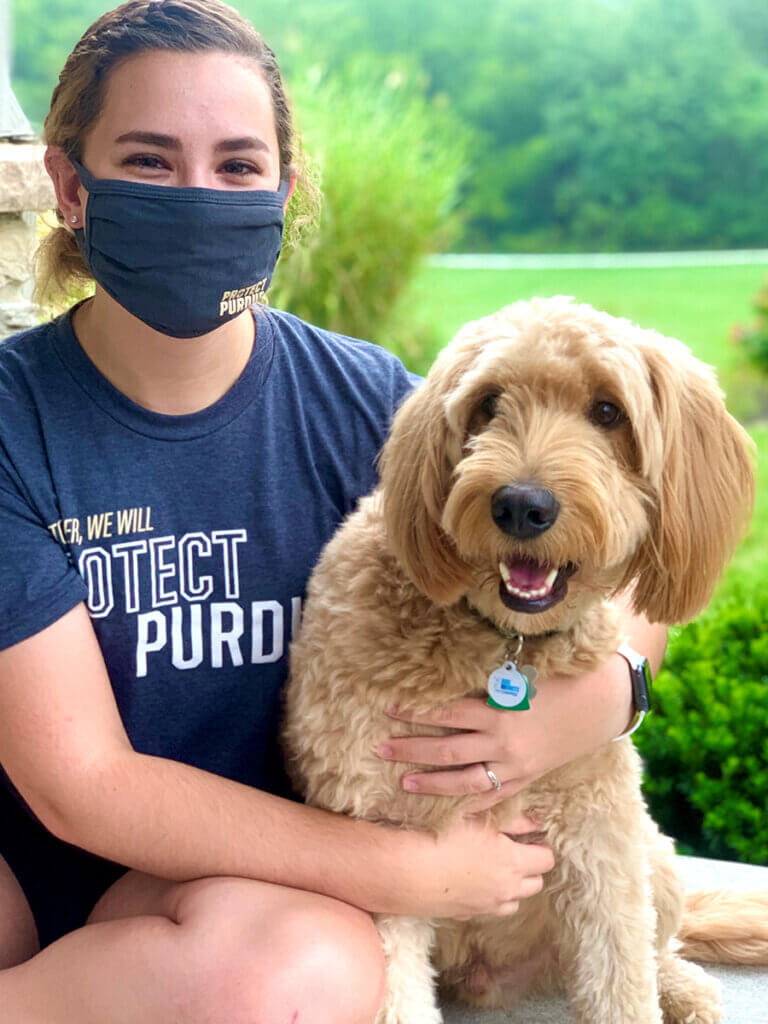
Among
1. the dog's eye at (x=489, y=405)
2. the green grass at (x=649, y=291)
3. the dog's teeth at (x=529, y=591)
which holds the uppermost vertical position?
the dog's eye at (x=489, y=405)

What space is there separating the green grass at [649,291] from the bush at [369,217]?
408 centimetres

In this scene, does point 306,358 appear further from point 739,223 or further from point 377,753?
point 739,223

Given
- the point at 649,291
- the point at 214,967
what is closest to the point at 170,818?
the point at 214,967

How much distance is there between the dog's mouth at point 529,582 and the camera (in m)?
1.95

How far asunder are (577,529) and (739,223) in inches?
575

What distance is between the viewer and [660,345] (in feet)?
6.68

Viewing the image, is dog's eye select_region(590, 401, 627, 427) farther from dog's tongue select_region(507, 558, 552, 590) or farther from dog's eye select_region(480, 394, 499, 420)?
dog's tongue select_region(507, 558, 552, 590)

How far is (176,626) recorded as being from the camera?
2.23 m

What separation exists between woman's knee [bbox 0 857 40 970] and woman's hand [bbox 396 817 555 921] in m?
0.72

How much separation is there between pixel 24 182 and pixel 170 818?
1683 millimetres

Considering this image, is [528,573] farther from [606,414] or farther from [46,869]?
[46,869]

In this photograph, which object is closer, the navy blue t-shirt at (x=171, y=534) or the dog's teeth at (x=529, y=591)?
the dog's teeth at (x=529, y=591)

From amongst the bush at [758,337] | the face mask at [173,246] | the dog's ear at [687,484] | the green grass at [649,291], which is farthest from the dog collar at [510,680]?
the green grass at [649,291]

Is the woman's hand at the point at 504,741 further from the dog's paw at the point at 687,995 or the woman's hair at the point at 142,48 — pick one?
the woman's hair at the point at 142,48
